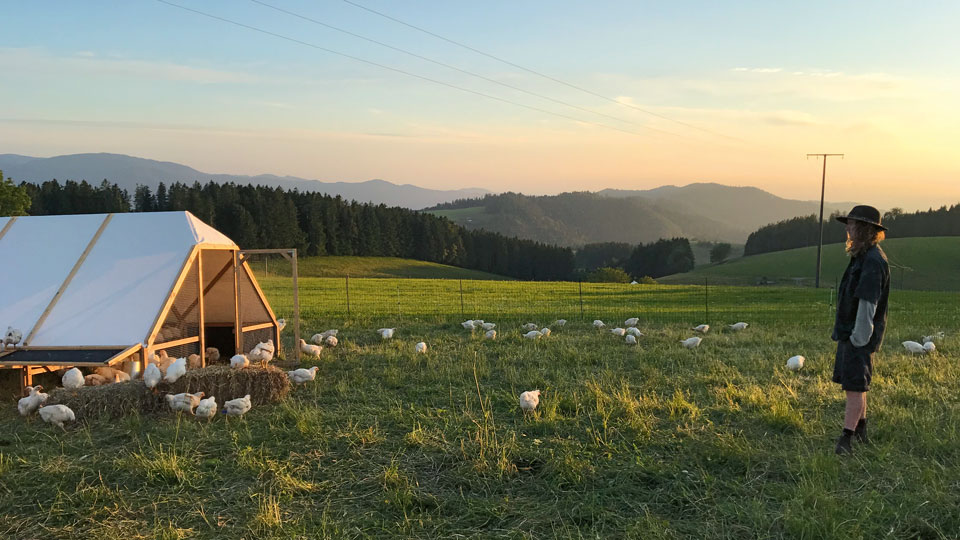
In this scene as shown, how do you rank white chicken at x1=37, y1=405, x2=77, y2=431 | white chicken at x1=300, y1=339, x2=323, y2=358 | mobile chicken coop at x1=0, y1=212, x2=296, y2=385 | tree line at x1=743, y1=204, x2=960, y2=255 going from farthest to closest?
tree line at x1=743, y1=204, x2=960, y2=255, white chicken at x1=300, y1=339, x2=323, y2=358, mobile chicken coop at x1=0, y1=212, x2=296, y2=385, white chicken at x1=37, y1=405, x2=77, y2=431

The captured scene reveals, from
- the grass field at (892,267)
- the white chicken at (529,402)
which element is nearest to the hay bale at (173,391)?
the white chicken at (529,402)

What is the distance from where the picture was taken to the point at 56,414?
6.00m

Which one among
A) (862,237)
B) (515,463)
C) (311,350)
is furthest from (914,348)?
(311,350)

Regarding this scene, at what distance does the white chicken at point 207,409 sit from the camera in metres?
6.16

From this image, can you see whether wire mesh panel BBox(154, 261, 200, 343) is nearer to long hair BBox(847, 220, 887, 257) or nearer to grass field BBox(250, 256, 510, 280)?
long hair BBox(847, 220, 887, 257)

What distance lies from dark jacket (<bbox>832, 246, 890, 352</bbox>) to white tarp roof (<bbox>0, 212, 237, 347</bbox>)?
7915mm

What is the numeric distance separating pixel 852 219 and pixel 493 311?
13.0m

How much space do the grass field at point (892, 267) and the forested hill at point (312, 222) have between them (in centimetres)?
2727

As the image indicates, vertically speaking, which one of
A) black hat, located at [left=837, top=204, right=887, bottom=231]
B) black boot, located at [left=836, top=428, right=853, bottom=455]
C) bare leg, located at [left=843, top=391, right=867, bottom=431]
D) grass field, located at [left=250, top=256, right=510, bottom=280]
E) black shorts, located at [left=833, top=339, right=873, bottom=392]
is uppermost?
black hat, located at [left=837, top=204, right=887, bottom=231]

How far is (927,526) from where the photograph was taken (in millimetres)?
3527

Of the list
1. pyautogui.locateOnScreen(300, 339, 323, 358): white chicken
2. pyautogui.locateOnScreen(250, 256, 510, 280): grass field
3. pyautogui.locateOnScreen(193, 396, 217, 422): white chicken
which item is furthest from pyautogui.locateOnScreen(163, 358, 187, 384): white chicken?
pyautogui.locateOnScreen(250, 256, 510, 280): grass field

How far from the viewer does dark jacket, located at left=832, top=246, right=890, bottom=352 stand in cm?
454

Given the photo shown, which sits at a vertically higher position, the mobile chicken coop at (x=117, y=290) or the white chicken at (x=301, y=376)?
the mobile chicken coop at (x=117, y=290)

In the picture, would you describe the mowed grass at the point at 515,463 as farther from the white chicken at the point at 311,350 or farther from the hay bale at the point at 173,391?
the white chicken at the point at 311,350
